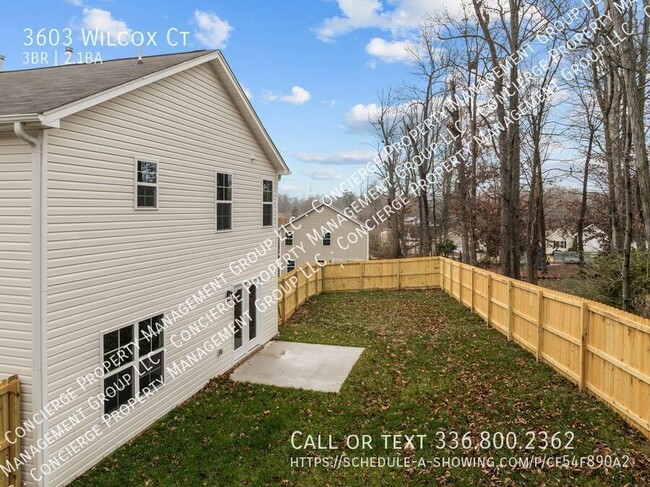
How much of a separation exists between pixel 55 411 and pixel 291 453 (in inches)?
137

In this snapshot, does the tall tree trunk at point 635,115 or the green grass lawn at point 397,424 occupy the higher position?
the tall tree trunk at point 635,115

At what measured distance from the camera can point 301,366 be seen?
1041 centimetres

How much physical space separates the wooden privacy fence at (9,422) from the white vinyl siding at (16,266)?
8 cm

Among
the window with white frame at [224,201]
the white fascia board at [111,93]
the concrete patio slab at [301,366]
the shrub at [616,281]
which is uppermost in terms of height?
the white fascia board at [111,93]

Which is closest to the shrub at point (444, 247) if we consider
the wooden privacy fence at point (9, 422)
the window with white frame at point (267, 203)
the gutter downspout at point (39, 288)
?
the window with white frame at point (267, 203)

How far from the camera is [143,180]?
740 centimetres

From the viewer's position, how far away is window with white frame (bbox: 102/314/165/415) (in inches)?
261

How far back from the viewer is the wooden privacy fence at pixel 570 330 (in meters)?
6.34

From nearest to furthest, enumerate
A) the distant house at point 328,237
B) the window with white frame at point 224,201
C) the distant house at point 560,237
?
the window with white frame at point 224,201
the distant house at point 560,237
the distant house at point 328,237

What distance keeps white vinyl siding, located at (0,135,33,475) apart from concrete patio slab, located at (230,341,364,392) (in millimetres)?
4931

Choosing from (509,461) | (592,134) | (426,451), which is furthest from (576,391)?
(592,134)

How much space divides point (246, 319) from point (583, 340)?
26.2 feet

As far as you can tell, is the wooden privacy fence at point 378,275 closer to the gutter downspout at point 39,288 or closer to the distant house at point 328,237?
the distant house at point 328,237

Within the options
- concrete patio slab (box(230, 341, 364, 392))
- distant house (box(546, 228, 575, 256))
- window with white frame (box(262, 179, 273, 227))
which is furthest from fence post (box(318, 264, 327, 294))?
distant house (box(546, 228, 575, 256))
